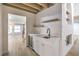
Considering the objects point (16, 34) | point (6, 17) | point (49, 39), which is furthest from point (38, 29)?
point (6, 17)


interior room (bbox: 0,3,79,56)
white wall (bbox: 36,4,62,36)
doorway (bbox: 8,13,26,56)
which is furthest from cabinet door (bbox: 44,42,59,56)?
doorway (bbox: 8,13,26,56)

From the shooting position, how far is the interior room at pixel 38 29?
153 cm

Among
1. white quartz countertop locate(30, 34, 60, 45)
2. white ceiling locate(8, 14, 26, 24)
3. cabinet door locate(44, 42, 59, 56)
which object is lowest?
cabinet door locate(44, 42, 59, 56)

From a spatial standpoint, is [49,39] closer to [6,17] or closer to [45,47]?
[45,47]

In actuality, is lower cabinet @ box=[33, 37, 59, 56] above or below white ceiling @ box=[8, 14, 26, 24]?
below

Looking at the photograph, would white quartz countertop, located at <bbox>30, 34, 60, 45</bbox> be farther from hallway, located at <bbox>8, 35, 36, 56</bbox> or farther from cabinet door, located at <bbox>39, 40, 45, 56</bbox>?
hallway, located at <bbox>8, 35, 36, 56</bbox>

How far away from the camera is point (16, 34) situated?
62.9 inches

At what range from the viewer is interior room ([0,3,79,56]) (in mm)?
1531

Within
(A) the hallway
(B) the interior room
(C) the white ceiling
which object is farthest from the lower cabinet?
(C) the white ceiling

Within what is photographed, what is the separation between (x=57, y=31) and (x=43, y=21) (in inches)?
10.8

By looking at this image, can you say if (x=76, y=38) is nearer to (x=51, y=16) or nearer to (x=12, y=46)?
(x=51, y=16)

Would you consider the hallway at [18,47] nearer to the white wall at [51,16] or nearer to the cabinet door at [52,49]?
the cabinet door at [52,49]

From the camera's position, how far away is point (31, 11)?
5.25ft

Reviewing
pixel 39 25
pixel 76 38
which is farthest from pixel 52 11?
pixel 76 38
